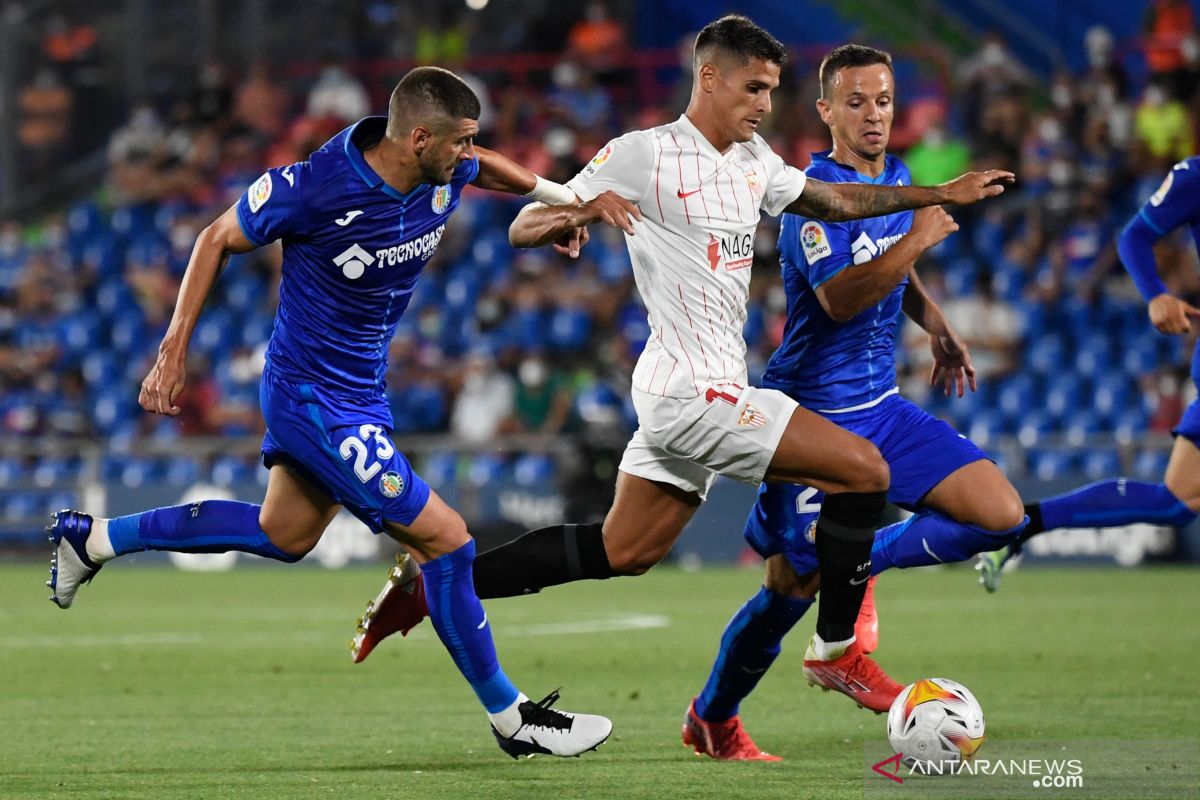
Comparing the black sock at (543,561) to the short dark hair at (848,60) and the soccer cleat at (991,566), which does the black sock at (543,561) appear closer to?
the short dark hair at (848,60)

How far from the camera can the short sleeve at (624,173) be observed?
20.5 feet

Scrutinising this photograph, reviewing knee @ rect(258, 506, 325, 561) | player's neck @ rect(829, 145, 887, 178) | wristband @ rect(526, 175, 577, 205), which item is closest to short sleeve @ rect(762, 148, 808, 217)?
player's neck @ rect(829, 145, 887, 178)

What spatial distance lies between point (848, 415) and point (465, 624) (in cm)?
158

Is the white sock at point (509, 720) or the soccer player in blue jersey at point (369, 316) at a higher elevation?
the soccer player in blue jersey at point (369, 316)

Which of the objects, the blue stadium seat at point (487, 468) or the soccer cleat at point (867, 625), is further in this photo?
the blue stadium seat at point (487, 468)

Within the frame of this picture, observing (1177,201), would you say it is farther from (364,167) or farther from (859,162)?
(364,167)

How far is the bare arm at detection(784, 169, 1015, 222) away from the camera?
6195mm

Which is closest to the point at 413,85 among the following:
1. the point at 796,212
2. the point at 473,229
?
the point at 796,212

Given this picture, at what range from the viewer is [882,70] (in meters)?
6.77

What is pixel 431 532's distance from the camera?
20.2 ft

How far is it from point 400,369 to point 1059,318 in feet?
21.6

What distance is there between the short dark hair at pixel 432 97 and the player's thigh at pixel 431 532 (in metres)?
1.28

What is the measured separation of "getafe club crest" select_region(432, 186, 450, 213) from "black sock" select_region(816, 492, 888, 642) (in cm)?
163

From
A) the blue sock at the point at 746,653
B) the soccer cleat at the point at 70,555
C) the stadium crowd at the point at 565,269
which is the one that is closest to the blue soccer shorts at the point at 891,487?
the blue sock at the point at 746,653
